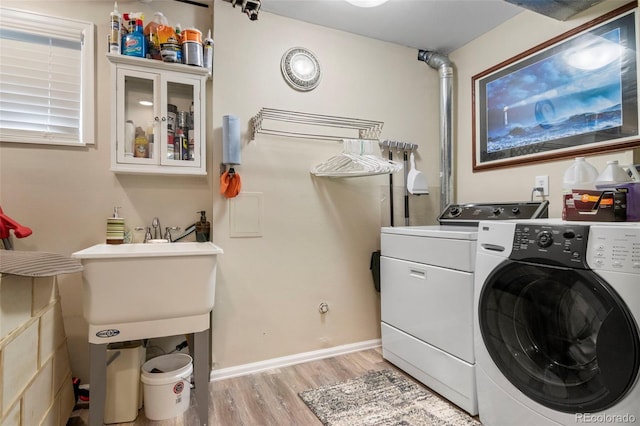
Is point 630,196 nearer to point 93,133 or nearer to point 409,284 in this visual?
point 409,284

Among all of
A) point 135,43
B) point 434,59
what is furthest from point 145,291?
point 434,59

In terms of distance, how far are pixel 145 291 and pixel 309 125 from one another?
147 centimetres

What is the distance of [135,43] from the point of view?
1.71 metres

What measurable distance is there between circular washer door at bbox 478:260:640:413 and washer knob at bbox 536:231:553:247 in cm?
9

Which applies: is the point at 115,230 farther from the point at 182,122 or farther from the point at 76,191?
the point at 182,122

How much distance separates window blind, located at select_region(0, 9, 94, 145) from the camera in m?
1.69

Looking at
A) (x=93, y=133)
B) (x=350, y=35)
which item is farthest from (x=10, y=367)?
(x=350, y=35)

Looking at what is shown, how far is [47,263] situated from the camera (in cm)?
122

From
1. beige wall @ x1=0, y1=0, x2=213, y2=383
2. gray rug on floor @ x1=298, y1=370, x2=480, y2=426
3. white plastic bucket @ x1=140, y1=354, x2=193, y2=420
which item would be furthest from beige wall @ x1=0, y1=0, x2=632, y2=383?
gray rug on floor @ x1=298, y1=370, x2=480, y2=426

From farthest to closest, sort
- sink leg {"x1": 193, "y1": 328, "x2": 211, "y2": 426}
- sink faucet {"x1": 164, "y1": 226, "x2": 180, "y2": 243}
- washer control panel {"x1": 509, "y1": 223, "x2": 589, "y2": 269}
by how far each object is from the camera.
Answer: sink faucet {"x1": 164, "y1": 226, "x2": 180, "y2": 243}, sink leg {"x1": 193, "y1": 328, "x2": 211, "y2": 426}, washer control panel {"x1": 509, "y1": 223, "x2": 589, "y2": 269}

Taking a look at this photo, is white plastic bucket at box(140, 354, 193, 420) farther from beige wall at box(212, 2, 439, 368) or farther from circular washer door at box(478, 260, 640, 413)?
circular washer door at box(478, 260, 640, 413)

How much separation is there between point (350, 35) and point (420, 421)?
2527 millimetres

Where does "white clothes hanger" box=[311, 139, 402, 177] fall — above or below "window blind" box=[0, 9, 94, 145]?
below

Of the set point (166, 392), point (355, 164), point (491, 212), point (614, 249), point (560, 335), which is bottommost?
point (166, 392)
